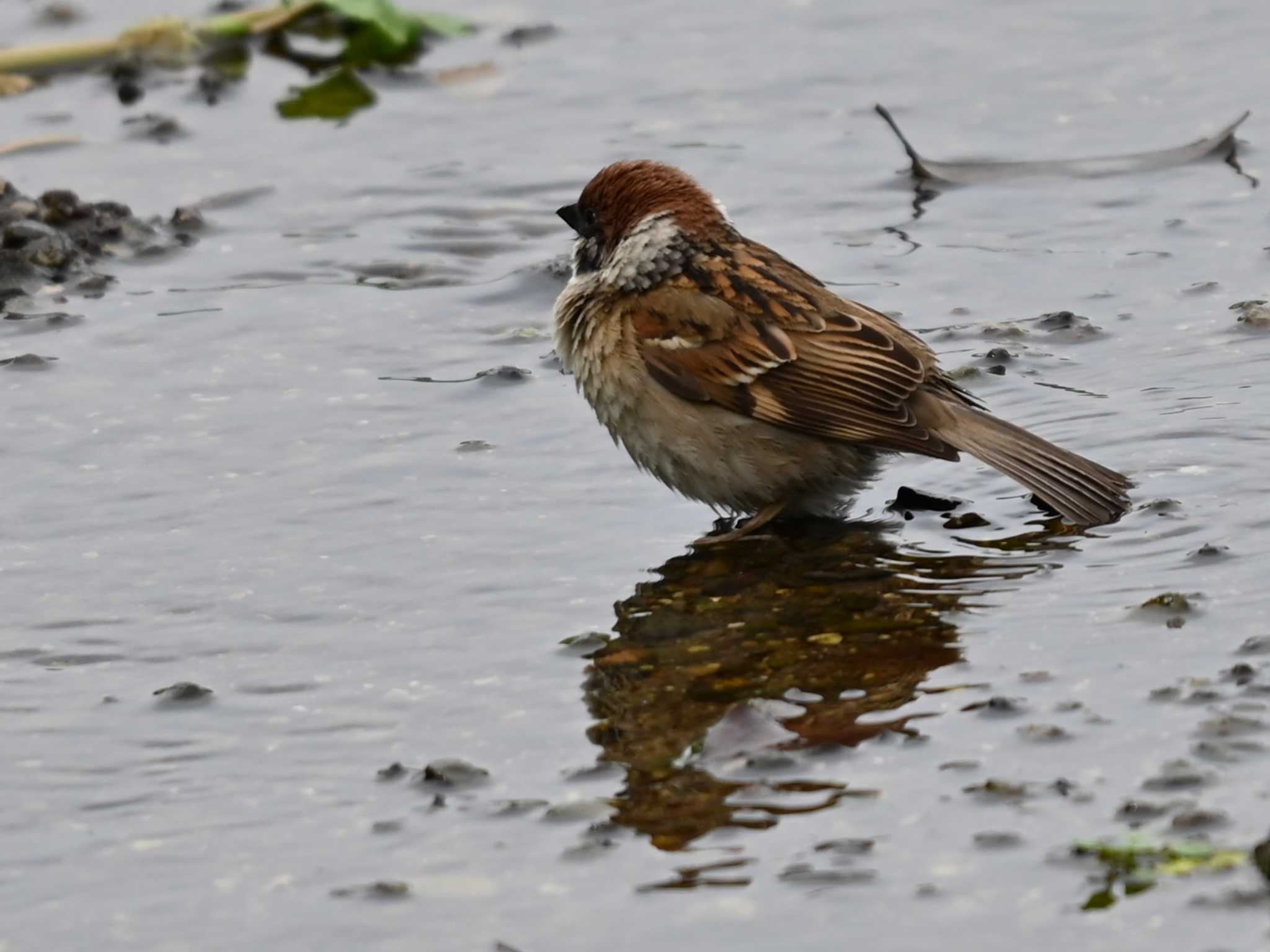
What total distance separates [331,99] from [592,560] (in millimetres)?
5228

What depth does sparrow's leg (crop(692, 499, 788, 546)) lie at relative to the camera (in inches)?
254

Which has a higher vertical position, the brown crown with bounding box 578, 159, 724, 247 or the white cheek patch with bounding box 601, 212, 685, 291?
the brown crown with bounding box 578, 159, 724, 247

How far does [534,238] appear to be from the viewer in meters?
9.09

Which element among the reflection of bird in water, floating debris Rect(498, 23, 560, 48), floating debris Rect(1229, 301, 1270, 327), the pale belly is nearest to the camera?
the reflection of bird in water

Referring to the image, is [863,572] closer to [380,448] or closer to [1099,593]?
[1099,593]

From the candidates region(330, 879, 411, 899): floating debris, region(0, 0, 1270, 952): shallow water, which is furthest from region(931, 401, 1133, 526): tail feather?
region(330, 879, 411, 899): floating debris

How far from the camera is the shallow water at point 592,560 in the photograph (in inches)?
171

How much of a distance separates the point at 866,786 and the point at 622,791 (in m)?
0.56

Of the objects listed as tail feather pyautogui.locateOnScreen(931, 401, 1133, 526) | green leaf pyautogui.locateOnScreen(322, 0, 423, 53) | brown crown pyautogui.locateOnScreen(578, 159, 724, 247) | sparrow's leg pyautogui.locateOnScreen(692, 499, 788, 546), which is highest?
green leaf pyautogui.locateOnScreen(322, 0, 423, 53)

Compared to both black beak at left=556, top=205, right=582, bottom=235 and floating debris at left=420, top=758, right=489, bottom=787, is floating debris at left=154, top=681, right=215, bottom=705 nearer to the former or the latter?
floating debris at left=420, top=758, right=489, bottom=787

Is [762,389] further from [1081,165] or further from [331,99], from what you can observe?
[331,99]

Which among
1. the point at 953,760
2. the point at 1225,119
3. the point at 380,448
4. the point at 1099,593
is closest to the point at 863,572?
the point at 1099,593

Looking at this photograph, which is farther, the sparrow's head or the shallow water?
the sparrow's head

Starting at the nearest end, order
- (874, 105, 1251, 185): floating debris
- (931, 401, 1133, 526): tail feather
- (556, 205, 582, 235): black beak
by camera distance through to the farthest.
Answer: (931, 401, 1133, 526): tail feather → (556, 205, 582, 235): black beak → (874, 105, 1251, 185): floating debris
